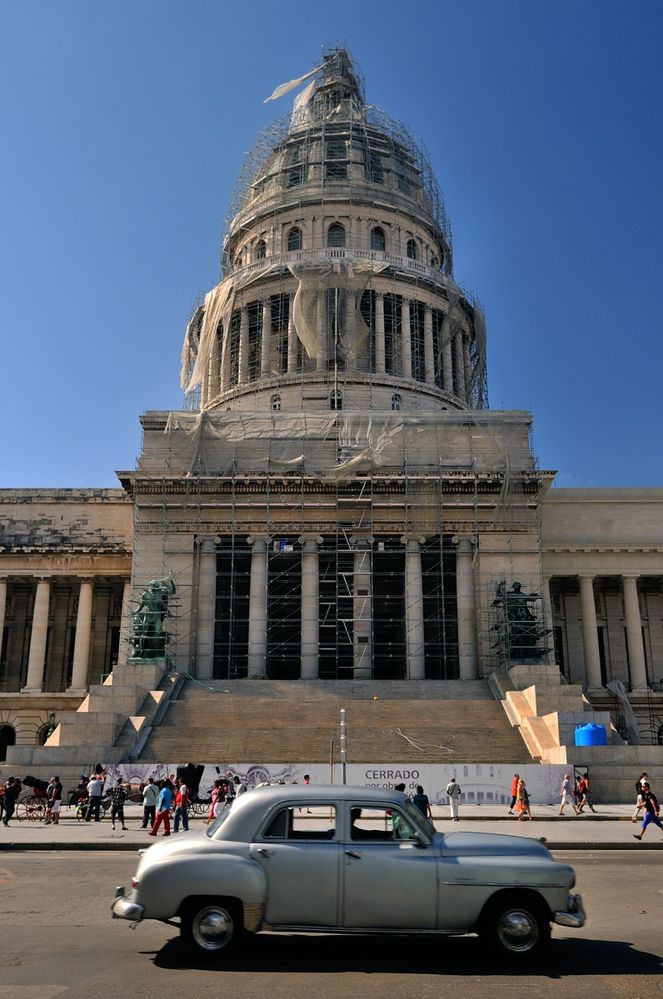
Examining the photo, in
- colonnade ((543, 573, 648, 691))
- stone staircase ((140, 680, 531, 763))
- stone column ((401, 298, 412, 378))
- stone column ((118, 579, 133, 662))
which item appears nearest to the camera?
stone staircase ((140, 680, 531, 763))

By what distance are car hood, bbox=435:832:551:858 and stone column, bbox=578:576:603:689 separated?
4754 cm

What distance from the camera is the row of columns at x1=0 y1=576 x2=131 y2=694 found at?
183 feet

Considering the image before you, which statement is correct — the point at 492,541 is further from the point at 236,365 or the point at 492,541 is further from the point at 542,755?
the point at 236,365

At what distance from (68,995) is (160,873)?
67.6 inches

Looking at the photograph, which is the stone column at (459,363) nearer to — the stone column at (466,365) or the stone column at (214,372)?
the stone column at (466,365)

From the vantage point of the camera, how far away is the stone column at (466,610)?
169ft

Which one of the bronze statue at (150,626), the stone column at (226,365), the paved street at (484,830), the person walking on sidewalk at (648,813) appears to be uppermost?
the stone column at (226,365)

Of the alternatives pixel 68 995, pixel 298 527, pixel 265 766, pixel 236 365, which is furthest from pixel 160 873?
pixel 236 365

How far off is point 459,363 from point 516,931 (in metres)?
66.5

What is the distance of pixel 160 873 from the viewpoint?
34.4 feet

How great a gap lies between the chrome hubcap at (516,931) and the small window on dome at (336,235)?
6858 centimetres

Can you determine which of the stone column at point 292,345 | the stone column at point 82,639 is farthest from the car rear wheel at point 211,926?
the stone column at point 292,345

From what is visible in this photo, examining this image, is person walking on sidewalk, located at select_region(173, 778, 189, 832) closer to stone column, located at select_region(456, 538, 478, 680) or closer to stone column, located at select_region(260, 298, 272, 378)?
stone column, located at select_region(456, 538, 478, 680)

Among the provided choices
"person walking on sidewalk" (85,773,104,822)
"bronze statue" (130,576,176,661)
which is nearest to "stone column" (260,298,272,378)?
"bronze statue" (130,576,176,661)
